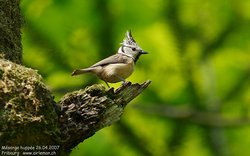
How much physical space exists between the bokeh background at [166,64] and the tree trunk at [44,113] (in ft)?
6.36

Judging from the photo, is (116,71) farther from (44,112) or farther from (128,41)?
(44,112)

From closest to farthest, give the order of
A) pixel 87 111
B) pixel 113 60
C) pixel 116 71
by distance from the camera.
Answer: pixel 87 111, pixel 116 71, pixel 113 60

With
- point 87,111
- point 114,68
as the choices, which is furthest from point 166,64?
point 87,111

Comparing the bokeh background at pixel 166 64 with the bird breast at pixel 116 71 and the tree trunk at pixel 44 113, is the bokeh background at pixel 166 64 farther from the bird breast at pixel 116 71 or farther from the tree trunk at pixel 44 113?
the tree trunk at pixel 44 113

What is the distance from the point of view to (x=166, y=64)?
741 centimetres

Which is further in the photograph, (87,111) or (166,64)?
(166,64)

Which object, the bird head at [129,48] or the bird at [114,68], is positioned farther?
the bird head at [129,48]

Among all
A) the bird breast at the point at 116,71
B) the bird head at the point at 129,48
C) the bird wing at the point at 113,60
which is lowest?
the bird breast at the point at 116,71

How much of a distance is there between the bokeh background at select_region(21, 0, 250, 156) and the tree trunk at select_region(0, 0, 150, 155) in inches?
76.3

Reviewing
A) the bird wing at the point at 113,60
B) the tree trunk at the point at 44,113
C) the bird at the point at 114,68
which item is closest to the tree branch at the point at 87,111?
the tree trunk at the point at 44,113

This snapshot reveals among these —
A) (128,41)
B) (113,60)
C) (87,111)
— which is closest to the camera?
(87,111)

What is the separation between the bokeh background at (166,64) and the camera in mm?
6645

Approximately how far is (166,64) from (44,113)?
10.8ft

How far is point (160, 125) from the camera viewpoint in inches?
286
